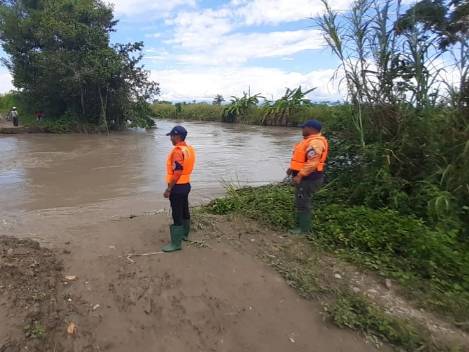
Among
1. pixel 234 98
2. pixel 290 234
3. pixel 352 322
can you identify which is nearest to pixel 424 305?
pixel 352 322

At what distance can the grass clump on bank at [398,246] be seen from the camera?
4.02 metres

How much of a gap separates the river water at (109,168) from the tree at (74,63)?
4296 mm

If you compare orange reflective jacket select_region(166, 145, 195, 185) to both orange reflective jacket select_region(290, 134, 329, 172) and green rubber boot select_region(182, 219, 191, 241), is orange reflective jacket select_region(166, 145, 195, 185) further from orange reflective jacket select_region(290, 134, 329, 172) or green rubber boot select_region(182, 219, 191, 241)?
orange reflective jacket select_region(290, 134, 329, 172)

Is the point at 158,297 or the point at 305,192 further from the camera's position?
the point at 305,192

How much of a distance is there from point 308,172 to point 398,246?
1.36 metres

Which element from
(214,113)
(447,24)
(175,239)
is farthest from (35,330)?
(214,113)

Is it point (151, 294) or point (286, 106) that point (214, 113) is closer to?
point (286, 106)

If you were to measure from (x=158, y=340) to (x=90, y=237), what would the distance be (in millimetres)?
2066

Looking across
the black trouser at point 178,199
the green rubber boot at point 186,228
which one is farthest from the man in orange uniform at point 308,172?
the black trouser at point 178,199

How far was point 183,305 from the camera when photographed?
152 inches

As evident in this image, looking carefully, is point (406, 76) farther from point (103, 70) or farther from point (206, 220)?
point (103, 70)

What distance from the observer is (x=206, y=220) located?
559 centimetres

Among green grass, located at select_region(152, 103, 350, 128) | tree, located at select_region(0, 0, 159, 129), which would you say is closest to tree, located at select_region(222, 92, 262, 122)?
green grass, located at select_region(152, 103, 350, 128)

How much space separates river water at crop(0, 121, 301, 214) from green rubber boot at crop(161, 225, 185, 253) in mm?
3635
